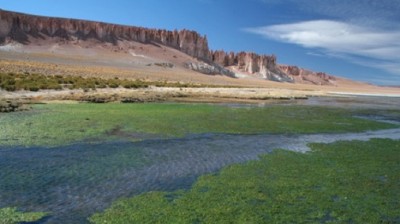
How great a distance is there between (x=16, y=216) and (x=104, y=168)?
12.4 ft

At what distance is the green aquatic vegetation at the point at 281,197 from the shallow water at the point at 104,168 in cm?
69

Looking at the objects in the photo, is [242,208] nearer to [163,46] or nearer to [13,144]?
[13,144]

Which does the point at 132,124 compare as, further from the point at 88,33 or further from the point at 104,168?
the point at 88,33

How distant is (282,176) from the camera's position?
35.9 ft

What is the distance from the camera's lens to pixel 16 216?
7.69 meters

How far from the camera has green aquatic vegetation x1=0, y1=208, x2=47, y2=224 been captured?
24.6ft

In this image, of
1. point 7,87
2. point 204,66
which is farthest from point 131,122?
point 204,66

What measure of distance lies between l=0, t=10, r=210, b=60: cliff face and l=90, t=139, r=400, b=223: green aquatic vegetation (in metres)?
127

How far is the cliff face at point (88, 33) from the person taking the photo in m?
126

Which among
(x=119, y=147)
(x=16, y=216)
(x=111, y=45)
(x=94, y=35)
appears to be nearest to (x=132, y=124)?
(x=119, y=147)

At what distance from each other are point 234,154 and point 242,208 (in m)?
5.49

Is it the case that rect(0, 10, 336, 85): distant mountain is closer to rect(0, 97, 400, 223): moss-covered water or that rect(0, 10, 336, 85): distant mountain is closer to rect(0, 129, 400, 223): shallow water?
rect(0, 97, 400, 223): moss-covered water

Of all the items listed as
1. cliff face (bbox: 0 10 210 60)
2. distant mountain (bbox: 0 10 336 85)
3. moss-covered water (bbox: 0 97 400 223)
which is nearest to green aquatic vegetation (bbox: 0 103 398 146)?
moss-covered water (bbox: 0 97 400 223)

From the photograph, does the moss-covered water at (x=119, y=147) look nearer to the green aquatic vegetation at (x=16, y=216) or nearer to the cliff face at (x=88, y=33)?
the green aquatic vegetation at (x=16, y=216)
